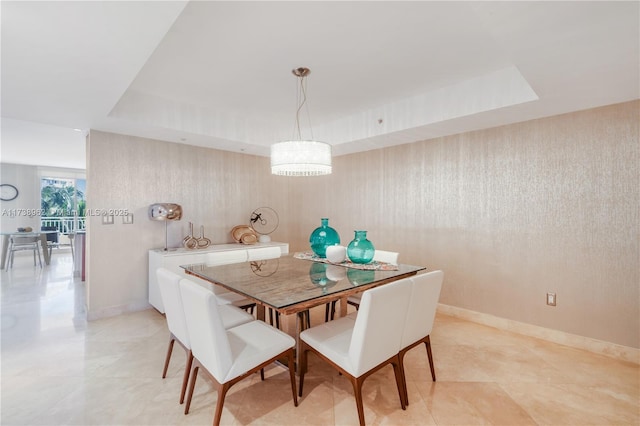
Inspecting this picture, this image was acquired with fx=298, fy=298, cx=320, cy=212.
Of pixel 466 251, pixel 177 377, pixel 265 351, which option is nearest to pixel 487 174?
pixel 466 251

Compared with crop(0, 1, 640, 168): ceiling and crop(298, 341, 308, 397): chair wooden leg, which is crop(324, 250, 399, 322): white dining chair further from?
crop(0, 1, 640, 168): ceiling

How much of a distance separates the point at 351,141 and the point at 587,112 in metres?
2.32

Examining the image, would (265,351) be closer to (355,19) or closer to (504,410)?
(504,410)

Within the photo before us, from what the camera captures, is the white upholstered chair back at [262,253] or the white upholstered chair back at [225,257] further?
the white upholstered chair back at [262,253]

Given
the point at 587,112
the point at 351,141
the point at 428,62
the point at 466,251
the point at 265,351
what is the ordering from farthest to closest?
the point at 351,141 < the point at 466,251 < the point at 587,112 < the point at 428,62 < the point at 265,351

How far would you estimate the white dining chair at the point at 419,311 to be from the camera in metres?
1.82

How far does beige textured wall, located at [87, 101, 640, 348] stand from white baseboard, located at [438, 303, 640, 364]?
0.19 feet

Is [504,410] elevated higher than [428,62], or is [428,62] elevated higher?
[428,62]

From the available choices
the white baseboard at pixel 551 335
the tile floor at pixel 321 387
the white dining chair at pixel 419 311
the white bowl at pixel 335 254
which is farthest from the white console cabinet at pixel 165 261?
the white baseboard at pixel 551 335

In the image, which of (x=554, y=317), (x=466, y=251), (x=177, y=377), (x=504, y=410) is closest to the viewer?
(x=504, y=410)

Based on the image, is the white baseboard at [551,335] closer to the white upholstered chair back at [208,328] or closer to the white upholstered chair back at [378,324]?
the white upholstered chair back at [378,324]

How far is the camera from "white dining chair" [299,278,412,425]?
156 centimetres

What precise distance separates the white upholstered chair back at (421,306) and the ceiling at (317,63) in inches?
55.9

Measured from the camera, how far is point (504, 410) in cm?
185
